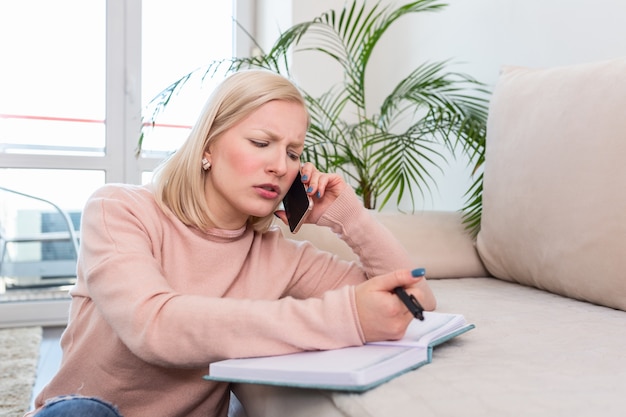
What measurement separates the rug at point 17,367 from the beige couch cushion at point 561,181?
4.47ft

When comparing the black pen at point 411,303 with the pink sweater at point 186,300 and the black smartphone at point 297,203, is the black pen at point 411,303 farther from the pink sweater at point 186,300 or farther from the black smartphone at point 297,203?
the black smartphone at point 297,203

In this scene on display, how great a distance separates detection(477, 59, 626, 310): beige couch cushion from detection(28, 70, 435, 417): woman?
32 centimetres

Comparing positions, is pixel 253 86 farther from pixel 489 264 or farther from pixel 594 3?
pixel 594 3

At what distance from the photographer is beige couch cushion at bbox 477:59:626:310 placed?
1070mm

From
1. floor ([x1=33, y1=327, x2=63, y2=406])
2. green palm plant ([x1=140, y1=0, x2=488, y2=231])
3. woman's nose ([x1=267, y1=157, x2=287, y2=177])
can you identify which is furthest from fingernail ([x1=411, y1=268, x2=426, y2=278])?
floor ([x1=33, y1=327, x2=63, y2=406])

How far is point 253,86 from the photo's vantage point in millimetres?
980

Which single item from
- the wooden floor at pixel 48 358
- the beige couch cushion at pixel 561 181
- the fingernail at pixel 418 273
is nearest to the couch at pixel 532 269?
the beige couch cushion at pixel 561 181

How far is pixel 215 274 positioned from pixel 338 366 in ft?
1.39

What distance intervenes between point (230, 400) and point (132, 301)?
18.3 inches

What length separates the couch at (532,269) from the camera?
621mm

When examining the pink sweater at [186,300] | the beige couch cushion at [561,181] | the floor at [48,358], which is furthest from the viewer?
the floor at [48,358]

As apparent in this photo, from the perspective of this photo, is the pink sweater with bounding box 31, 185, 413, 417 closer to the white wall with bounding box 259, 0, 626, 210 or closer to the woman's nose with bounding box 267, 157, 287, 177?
the woman's nose with bounding box 267, 157, 287, 177

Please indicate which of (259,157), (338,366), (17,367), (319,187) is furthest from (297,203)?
(17,367)

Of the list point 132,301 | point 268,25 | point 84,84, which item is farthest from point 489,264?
point 84,84
